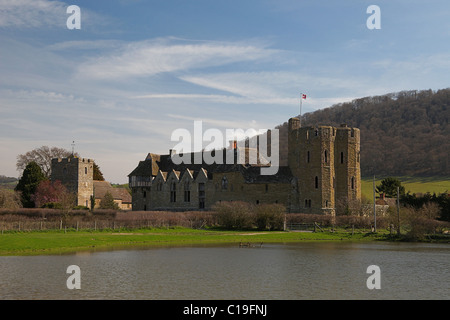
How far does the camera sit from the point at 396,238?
169 feet

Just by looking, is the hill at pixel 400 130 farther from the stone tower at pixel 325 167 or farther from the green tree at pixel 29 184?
the green tree at pixel 29 184

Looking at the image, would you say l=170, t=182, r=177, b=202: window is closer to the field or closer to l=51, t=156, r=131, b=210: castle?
l=51, t=156, r=131, b=210: castle

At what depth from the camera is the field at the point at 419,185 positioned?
98.9 metres

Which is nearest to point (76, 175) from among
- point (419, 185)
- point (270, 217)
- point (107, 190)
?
point (107, 190)

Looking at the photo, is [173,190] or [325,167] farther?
[173,190]

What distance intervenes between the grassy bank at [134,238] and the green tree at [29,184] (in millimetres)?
28119

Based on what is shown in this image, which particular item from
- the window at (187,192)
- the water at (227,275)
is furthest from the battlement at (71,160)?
the water at (227,275)

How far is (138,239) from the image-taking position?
4491 centimetres

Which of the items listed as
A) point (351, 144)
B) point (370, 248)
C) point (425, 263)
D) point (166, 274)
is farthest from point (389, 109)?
point (166, 274)

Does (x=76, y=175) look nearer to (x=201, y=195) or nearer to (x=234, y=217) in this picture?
(x=201, y=195)

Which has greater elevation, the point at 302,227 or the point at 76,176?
the point at 76,176

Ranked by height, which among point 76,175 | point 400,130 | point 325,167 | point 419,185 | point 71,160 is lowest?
point 419,185

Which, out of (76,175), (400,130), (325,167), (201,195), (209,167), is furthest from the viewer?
(400,130)

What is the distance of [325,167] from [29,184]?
39916 mm
